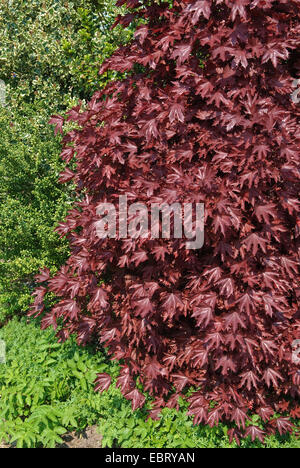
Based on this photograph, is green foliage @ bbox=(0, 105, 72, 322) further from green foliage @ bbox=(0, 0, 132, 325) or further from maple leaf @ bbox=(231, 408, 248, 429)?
maple leaf @ bbox=(231, 408, 248, 429)

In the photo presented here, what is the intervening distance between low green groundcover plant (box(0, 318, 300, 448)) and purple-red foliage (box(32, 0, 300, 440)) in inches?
6.6

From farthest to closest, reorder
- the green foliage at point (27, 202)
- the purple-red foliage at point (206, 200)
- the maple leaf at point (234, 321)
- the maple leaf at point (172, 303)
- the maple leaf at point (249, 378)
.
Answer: the green foliage at point (27, 202) → the maple leaf at point (249, 378) → the maple leaf at point (172, 303) → the maple leaf at point (234, 321) → the purple-red foliage at point (206, 200)

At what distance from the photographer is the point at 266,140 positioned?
7.29 feet

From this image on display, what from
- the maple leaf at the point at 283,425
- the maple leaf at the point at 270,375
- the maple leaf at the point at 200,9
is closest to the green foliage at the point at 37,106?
the maple leaf at the point at 200,9

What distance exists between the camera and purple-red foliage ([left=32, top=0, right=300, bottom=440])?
225cm

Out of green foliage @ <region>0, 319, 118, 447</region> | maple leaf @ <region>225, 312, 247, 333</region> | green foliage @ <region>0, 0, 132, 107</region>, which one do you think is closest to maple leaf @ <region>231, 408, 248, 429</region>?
maple leaf @ <region>225, 312, 247, 333</region>

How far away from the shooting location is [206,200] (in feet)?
7.48

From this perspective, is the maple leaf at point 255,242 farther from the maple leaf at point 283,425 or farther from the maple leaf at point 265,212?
the maple leaf at point 283,425

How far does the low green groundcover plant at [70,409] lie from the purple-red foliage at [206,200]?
0.55 feet

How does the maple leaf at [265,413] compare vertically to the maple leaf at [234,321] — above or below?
below

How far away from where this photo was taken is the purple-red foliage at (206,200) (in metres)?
2.25

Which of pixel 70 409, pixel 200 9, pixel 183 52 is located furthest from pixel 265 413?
pixel 200 9

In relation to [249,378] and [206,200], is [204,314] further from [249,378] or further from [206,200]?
[206,200]
